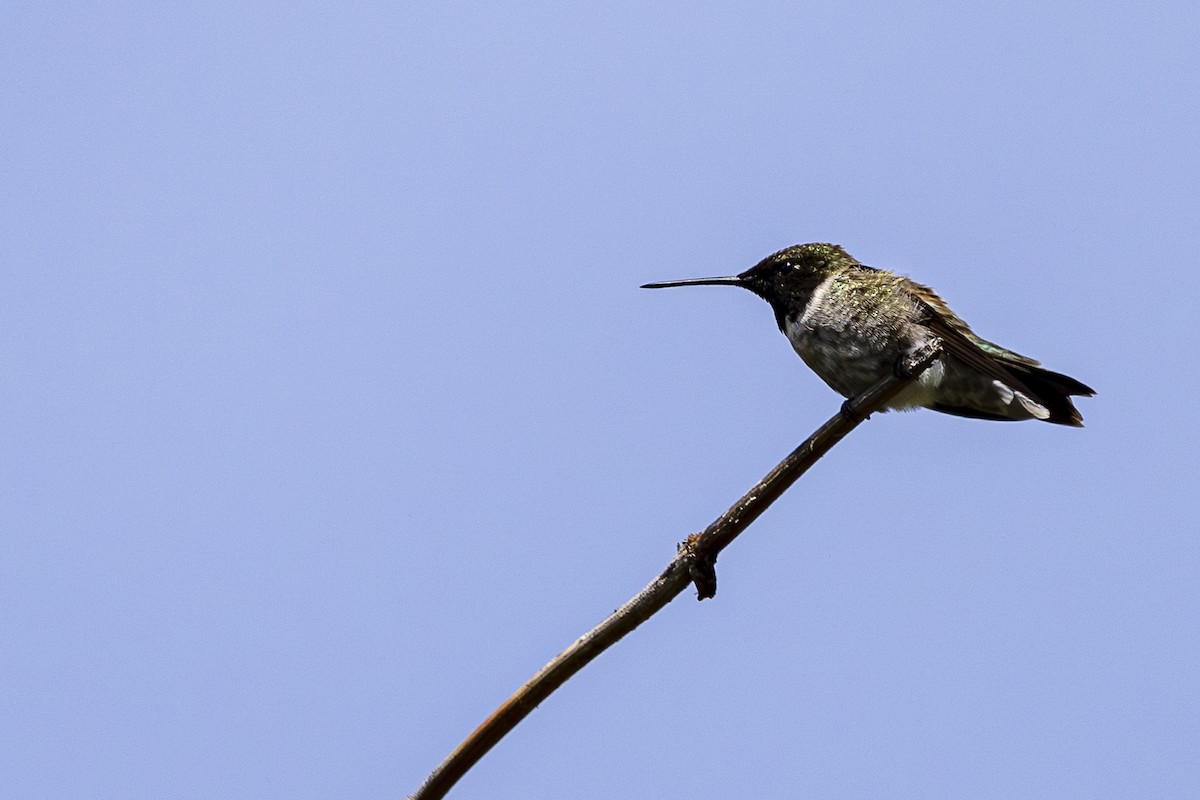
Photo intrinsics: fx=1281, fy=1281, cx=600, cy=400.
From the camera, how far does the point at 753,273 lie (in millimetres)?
8539

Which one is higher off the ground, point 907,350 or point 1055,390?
point 907,350

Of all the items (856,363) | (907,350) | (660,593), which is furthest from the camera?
(856,363)

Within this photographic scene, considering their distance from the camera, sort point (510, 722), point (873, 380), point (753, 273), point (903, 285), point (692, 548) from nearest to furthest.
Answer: point (510, 722), point (692, 548), point (873, 380), point (903, 285), point (753, 273)

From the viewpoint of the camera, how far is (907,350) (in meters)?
7.21

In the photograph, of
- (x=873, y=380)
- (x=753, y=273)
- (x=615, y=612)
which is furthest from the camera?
(x=753, y=273)

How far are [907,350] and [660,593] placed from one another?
156 inches

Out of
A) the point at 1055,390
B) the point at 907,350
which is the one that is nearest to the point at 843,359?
the point at 907,350

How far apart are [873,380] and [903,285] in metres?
0.81

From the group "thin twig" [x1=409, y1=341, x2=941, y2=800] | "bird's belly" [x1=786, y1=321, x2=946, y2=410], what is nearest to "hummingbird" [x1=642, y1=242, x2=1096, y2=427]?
"bird's belly" [x1=786, y1=321, x2=946, y2=410]

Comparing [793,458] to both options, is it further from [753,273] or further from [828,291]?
[753,273]

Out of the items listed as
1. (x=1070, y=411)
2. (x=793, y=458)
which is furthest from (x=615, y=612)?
(x=1070, y=411)

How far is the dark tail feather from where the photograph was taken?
7.37 m

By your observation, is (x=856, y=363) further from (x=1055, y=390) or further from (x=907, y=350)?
(x=1055, y=390)

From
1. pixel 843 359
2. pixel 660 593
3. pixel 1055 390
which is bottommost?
pixel 660 593
